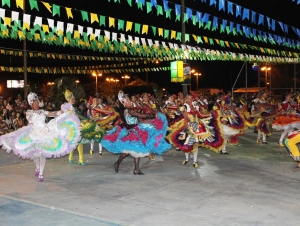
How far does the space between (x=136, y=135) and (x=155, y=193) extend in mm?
1785

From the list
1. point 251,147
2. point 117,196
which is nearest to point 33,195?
point 117,196

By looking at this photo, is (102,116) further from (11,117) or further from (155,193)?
(11,117)

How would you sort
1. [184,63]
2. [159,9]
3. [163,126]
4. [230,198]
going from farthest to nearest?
[184,63] → [159,9] → [163,126] → [230,198]

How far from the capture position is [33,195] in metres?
6.86

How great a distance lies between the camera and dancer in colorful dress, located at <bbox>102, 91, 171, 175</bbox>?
27.5 feet

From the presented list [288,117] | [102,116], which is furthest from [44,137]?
[288,117]

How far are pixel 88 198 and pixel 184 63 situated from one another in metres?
9.20

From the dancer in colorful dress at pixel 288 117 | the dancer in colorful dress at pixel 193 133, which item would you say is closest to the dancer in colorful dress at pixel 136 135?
the dancer in colorful dress at pixel 193 133

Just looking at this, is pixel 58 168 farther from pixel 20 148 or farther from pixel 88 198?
pixel 88 198

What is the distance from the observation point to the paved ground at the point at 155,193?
18.2ft

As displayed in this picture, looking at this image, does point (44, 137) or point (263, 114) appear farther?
point (263, 114)

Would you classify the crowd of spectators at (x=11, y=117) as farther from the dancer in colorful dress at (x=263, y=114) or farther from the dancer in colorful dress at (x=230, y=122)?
the dancer in colorful dress at (x=263, y=114)

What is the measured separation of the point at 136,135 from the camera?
27.6 ft

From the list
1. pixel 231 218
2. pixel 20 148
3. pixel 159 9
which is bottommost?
pixel 231 218
